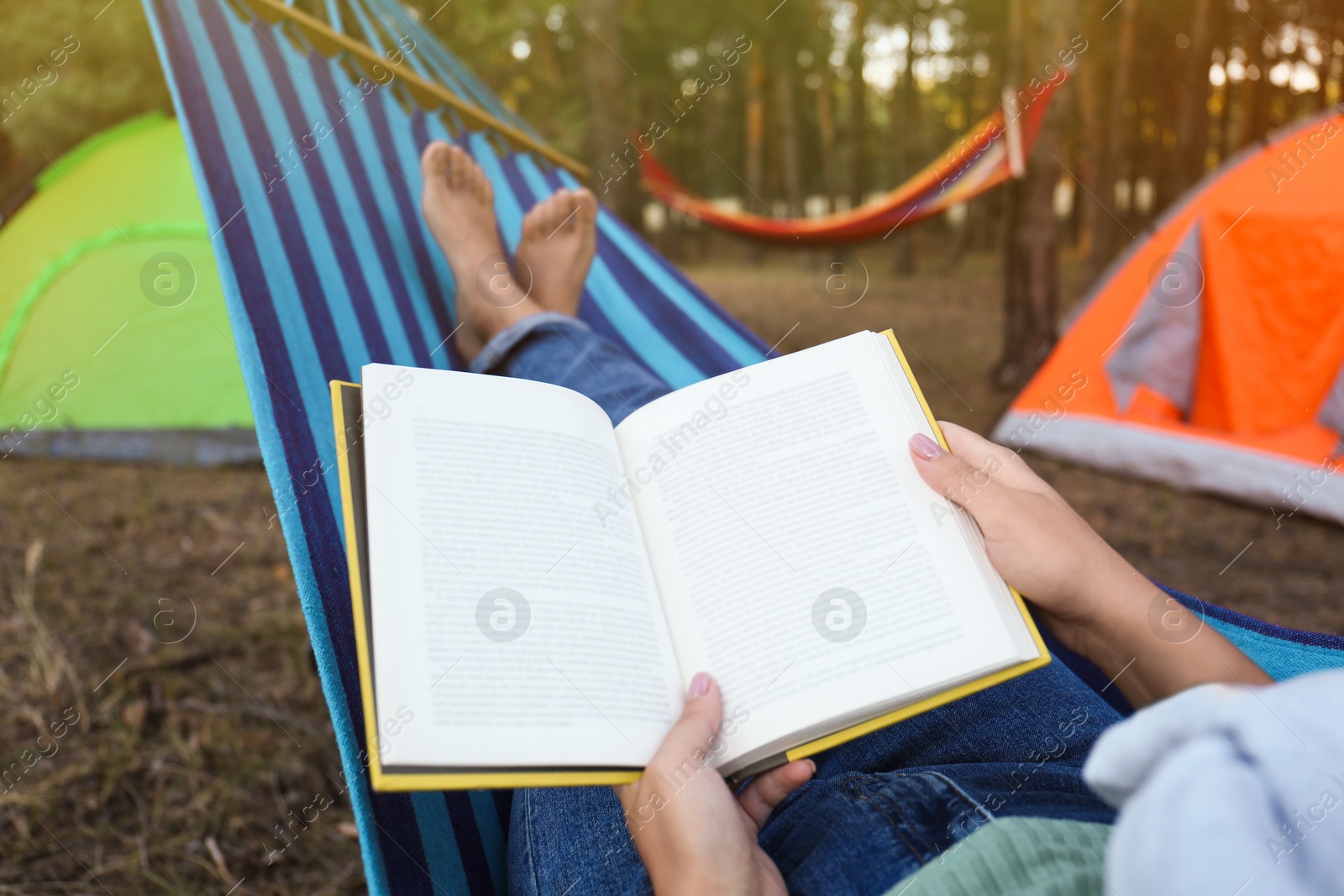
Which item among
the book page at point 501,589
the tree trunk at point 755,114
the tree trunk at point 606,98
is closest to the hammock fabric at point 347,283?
the book page at point 501,589

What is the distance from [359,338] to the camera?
1.10m

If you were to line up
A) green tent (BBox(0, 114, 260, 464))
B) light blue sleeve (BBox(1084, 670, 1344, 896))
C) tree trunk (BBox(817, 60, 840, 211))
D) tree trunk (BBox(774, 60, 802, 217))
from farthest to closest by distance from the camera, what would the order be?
tree trunk (BBox(817, 60, 840, 211)), tree trunk (BBox(774, 60, 802, 217)), green tent (BBox(0, 114, 260, 464)), light blue sleeve (BBox(1084, 670, 1344, 896))

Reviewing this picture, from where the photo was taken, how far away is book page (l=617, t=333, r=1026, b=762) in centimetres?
57

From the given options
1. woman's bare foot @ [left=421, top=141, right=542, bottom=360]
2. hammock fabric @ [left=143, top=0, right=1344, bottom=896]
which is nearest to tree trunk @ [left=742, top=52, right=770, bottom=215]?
hammock fabric @ [left=143, top=0, right=1344, bottom=896]

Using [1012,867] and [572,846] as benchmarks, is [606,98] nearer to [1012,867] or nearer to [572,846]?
[572,846]

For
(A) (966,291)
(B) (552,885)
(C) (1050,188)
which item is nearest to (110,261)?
(B) (552,885)

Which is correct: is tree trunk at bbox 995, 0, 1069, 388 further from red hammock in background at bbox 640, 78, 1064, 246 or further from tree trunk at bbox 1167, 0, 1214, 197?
tree trunk at bbox 1167, 0, 1214, 197

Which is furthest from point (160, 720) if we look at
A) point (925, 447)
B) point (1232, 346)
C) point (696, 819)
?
point (1232, 346)

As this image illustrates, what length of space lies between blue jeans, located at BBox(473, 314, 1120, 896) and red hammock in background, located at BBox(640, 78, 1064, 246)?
263 cm

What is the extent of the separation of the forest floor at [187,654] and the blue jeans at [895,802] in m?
0.56

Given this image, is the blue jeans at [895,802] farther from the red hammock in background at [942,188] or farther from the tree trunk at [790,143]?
the tree trunk at [790,143]

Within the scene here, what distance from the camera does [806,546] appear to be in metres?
0.63

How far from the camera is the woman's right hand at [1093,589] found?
1.94 feet

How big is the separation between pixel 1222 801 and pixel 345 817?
1151mm
